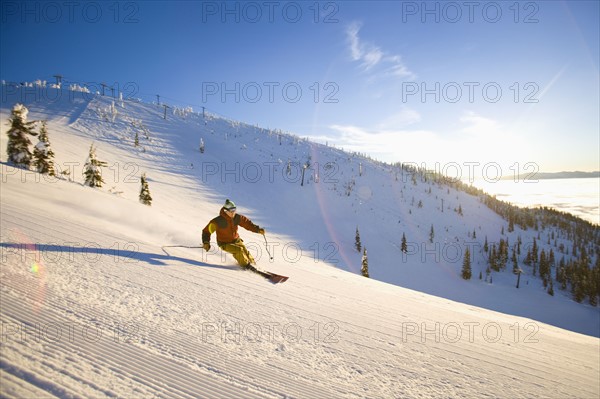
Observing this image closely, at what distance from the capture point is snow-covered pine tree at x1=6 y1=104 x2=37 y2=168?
18.1 metres

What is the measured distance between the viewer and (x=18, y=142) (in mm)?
18328

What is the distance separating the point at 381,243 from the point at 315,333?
59372mm

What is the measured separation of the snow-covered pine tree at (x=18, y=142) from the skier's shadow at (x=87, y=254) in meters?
19.3

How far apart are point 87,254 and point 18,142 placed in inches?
827

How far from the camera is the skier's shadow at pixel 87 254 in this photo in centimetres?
459

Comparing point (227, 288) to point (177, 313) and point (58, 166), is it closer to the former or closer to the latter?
point (177, 313)

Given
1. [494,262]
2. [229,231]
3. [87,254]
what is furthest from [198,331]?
[494,262]

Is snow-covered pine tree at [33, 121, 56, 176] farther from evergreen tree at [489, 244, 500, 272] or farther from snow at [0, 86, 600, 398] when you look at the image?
evergreen tree at [489, 244, 500, 272]

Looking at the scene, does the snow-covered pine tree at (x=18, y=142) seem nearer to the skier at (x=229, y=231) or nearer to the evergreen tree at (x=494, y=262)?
the skier at (x=229, y=231)

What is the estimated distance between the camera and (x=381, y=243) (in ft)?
196

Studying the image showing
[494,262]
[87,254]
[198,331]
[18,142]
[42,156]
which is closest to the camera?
[198,331]

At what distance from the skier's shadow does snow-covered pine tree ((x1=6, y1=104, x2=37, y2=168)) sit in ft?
63.4

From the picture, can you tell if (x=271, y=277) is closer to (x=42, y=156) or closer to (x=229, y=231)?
(x=229, y=231)

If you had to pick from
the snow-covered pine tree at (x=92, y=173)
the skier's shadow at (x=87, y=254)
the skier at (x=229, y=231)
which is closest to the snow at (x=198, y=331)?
the skier's shadow at (x=87, y=254)
